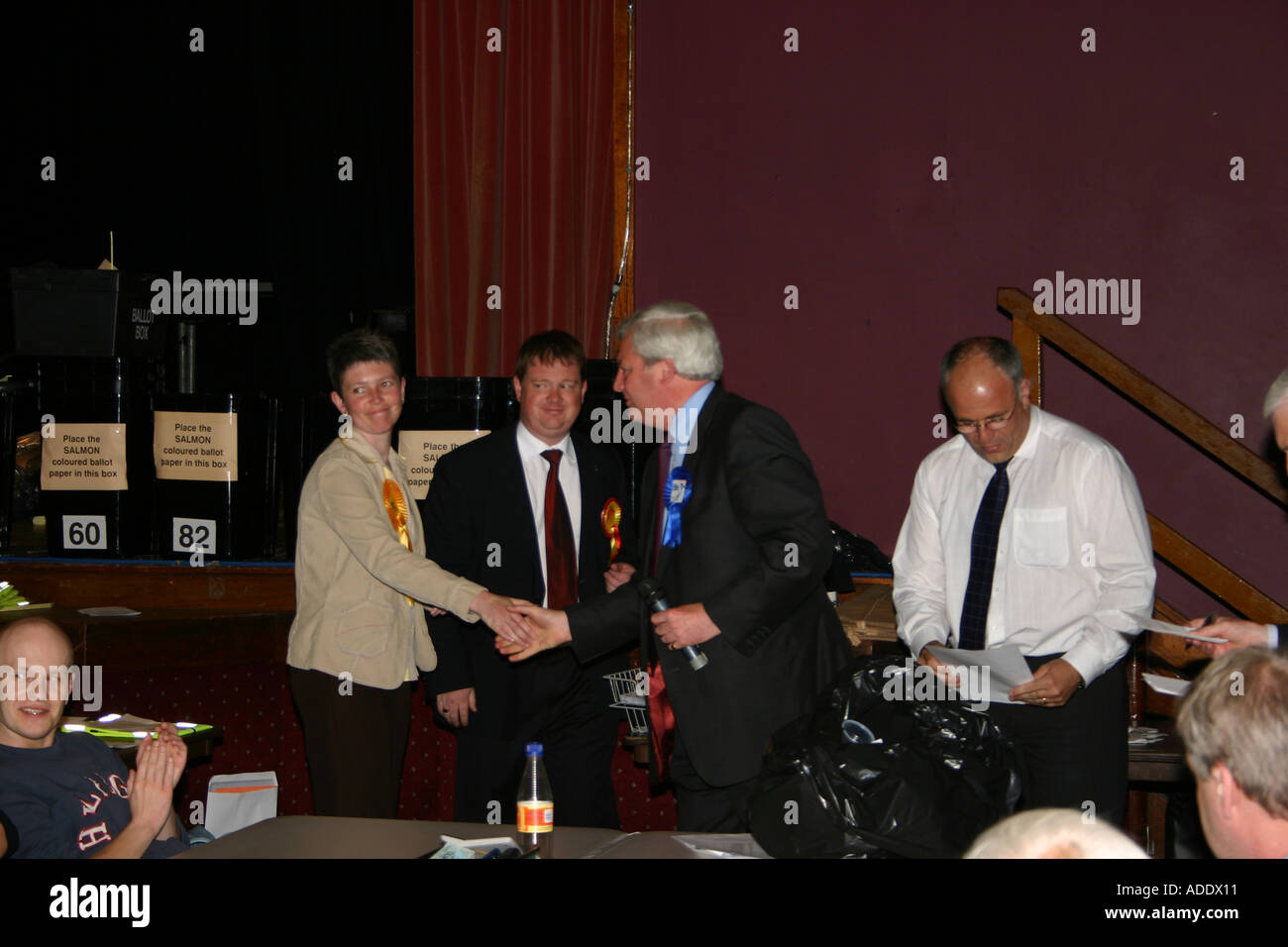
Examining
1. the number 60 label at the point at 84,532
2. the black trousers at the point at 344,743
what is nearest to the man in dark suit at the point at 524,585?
the black trousers at the point at 344,743

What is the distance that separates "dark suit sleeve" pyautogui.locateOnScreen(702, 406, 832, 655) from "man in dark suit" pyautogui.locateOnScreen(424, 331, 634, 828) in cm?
59

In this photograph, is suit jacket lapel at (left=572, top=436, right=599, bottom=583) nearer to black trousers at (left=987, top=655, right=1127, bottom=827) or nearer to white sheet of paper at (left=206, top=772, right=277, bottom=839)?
black trousers at (left=987, top=655, right=1127, bottom=827)

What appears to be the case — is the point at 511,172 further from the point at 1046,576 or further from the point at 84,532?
the point at 1046,576

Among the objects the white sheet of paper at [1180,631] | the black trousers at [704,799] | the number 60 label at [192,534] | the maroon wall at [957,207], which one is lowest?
the black trousers at [704,799]

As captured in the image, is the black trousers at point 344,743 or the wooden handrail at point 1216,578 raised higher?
the wooden handrail at point 1216,578

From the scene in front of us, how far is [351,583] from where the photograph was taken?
2949mm

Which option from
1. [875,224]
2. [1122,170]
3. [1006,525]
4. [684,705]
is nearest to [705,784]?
[684,705]

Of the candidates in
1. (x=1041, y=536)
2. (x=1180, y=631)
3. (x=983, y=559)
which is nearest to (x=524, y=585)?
(x=983, y=559)

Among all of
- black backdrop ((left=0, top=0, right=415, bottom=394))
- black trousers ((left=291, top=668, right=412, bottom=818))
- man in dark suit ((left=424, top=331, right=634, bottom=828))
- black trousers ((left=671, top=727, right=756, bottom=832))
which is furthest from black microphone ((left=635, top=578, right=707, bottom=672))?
black backdrop ((left=0, top=0, right=415, bottom=394))

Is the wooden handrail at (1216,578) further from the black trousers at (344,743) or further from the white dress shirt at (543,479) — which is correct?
the black trousers at (344,743)

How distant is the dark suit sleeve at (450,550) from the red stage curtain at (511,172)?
2085 millimetres

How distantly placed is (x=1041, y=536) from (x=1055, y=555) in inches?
2.1

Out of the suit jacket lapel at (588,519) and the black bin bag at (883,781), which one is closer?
the black bin bag at (883,781)

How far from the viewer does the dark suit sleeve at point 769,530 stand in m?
2.49
